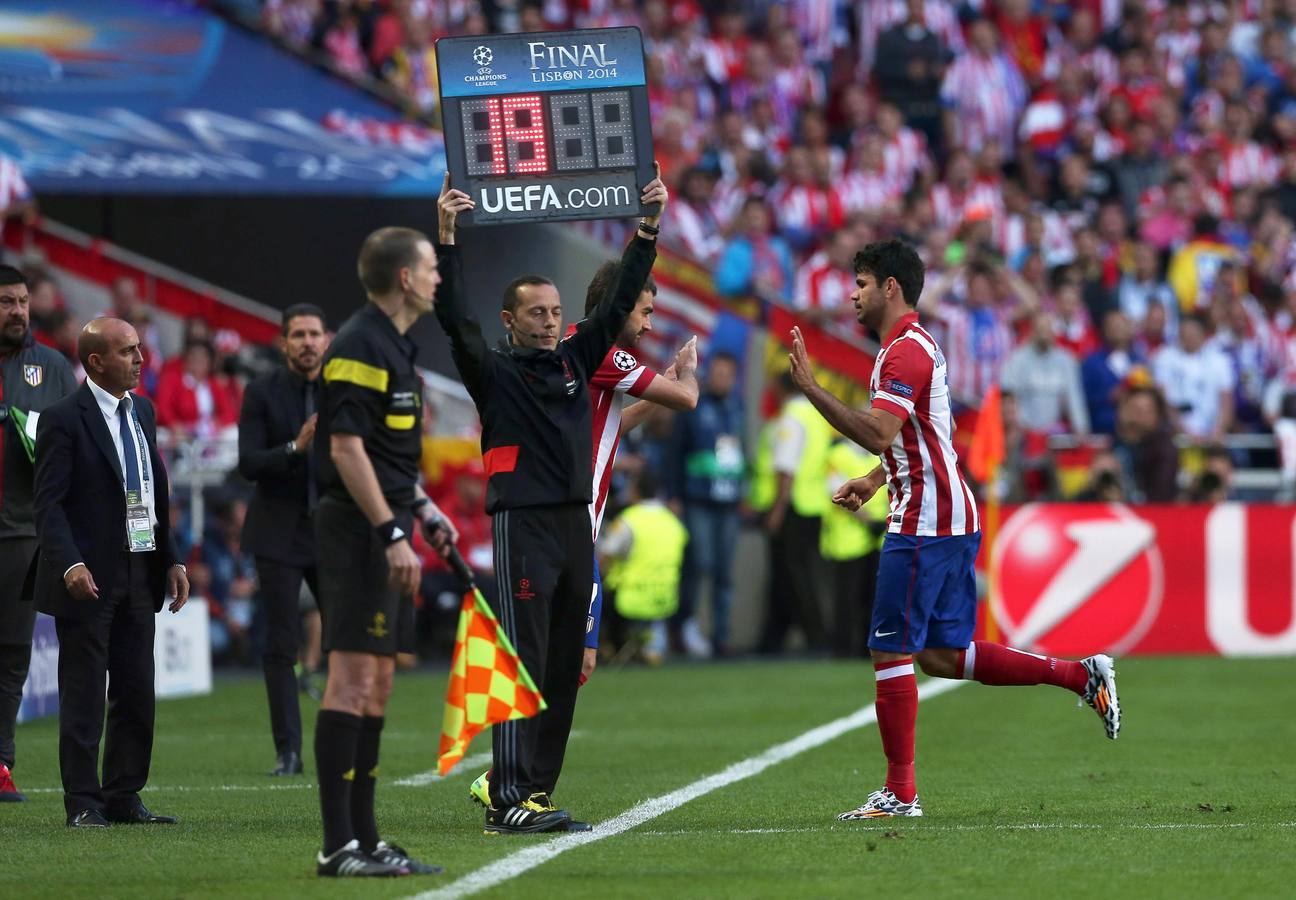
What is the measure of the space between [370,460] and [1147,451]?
12908mm

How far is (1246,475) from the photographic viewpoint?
63.5 ft

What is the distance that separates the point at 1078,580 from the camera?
17.9 meters

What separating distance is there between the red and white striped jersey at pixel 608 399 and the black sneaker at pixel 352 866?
182 cm

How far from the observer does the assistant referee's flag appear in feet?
22.5

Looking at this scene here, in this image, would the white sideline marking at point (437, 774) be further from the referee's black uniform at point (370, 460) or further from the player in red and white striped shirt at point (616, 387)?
the referee's black uniform at point (370, 460)

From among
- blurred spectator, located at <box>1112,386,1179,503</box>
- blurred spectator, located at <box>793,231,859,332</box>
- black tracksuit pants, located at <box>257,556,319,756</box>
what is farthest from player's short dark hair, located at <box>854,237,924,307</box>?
blurred spectator, located at <box>793,231,859,332</box>

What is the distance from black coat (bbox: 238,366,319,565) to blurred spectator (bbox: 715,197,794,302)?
362 inches

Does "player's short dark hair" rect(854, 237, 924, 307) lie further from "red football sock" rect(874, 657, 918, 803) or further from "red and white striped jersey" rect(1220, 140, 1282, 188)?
"red and white striped jersey" rect(1220, 140, 1282, 188)

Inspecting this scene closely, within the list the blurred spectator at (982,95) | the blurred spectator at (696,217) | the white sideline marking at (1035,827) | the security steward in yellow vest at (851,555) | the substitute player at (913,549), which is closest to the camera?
the white sideline marking at (1035,827)

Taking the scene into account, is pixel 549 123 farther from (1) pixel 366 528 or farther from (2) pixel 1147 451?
(2) pixel 1147 451

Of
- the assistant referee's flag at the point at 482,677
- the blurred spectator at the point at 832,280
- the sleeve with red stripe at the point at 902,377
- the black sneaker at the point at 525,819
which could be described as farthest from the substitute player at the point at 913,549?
the blurred spectator at the point at 832,280

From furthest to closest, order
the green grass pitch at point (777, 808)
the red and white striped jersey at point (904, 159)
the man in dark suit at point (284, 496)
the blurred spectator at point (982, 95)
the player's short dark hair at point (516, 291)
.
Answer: the blurred spectator at point (982, 95) → the red and white striped jersey at point (904, 159) → the man in dark suit at point (284, 496) → the player's short dark hair at point (516, 291) → the green grass pitch at point (777, 808)

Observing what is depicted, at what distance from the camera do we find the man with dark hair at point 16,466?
9.55 metres

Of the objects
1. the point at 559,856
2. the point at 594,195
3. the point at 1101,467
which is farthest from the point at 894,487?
the point at 1101,467
